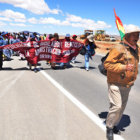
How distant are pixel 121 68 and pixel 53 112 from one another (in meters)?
2.21

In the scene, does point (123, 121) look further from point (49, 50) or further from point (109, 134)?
point (49, 50)

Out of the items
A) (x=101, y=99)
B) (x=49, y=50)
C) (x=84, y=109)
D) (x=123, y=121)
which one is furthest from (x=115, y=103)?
(x=49, y=50)

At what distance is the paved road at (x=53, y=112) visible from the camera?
383 cm

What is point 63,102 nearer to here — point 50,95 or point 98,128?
point 50,95

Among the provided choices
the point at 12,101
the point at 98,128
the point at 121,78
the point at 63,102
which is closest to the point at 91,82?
the point at 63,102

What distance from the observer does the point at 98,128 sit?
160 inches

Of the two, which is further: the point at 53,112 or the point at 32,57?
the point at 32,57

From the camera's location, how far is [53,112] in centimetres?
489

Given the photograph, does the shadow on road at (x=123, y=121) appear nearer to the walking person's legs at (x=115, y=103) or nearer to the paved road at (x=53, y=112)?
the paved road at (x=53, y=112)

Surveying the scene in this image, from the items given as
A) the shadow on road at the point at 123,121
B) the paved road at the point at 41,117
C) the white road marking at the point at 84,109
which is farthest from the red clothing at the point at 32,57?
the shadow on road at the point at 123,121

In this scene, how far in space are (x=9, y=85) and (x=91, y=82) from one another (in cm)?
318

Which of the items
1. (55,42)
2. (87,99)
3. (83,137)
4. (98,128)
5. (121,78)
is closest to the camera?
(121,78)

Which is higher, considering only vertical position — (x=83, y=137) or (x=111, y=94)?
(x=111, y=94)

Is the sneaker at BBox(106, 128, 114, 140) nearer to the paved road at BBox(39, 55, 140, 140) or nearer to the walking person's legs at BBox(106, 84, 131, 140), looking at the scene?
the walking person's legs at BBox(106, 84, 131, 140)
